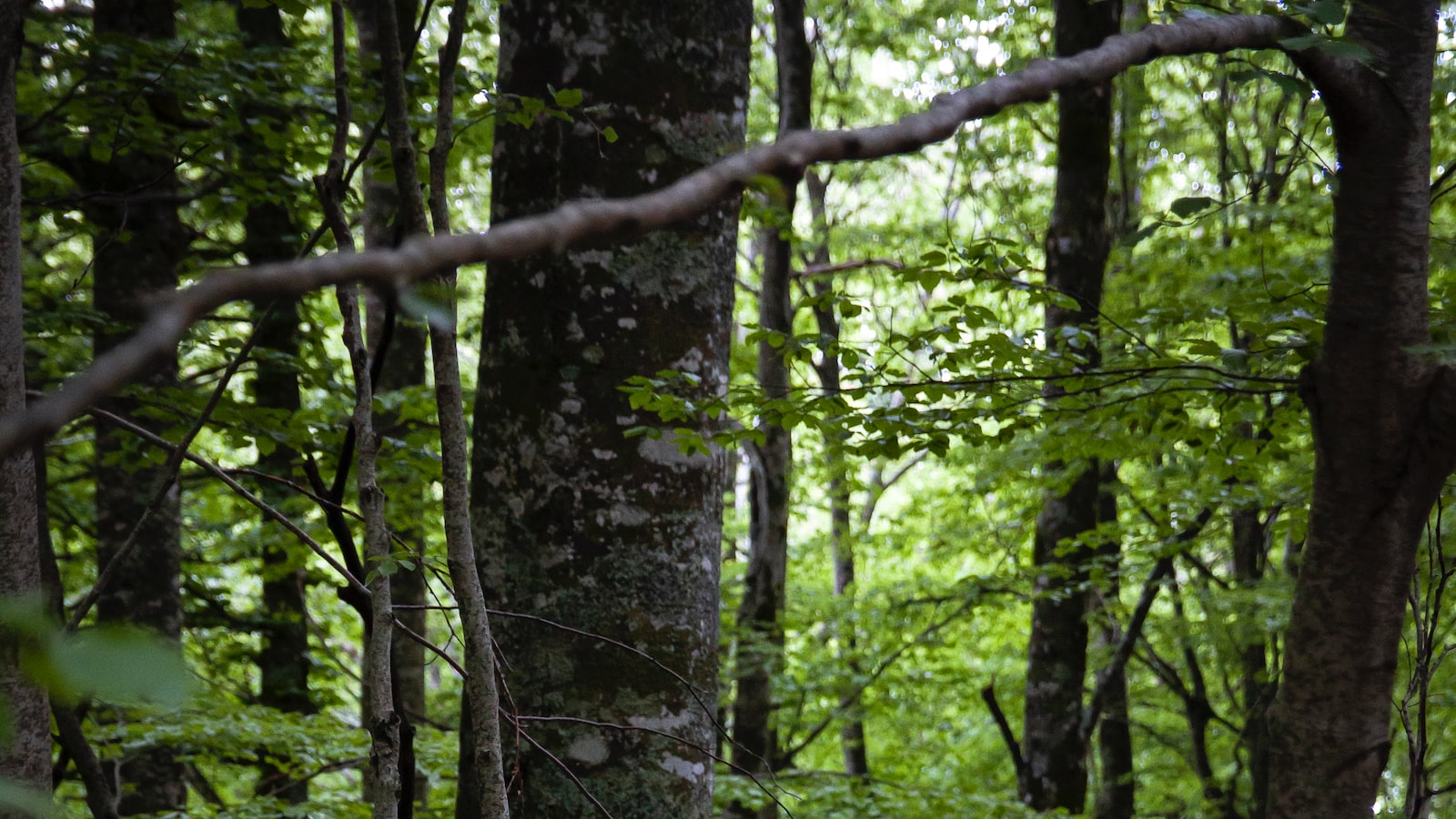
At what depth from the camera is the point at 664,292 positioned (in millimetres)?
2666

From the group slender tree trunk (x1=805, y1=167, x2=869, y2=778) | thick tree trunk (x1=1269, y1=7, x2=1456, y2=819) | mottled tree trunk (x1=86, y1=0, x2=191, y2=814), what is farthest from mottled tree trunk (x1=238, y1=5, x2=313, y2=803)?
thick tree trunk (x1=1269, y1=7, x2=1456, y2=819)

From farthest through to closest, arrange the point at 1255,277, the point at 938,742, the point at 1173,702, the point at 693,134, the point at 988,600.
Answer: the point at 938,742 → the point at 1173,702 → the point at 988,600 → the point at 1255,277 → the point at 693,134

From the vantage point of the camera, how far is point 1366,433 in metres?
2.16

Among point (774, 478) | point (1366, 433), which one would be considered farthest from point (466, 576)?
point (774, 478)

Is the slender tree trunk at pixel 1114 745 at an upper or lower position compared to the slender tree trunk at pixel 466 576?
lower

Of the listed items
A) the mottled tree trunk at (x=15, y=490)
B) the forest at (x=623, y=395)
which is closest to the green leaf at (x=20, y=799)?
the forest at (x=623, y=395)

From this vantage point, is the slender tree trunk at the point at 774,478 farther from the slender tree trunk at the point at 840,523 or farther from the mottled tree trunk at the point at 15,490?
the mottled tree trunk at the point at 15,490

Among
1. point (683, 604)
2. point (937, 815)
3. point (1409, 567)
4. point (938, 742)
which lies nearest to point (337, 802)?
point (937, 815)

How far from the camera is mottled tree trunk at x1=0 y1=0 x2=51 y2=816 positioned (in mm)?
1624

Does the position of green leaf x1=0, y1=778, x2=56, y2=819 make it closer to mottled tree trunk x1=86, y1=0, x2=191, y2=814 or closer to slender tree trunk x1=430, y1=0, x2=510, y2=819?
slender tree trunk x1=430, y1=0, x2=510, y2=819

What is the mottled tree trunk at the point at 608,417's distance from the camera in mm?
2434

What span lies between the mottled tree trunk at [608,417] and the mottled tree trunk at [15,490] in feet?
3.20

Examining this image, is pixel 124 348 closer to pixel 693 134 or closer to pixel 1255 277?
pixel 693 134

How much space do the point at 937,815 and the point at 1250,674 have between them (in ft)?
17.1
